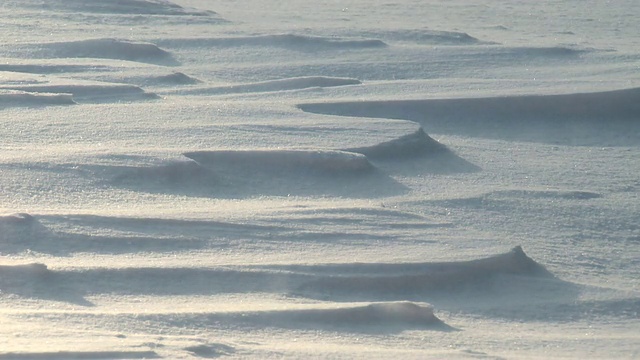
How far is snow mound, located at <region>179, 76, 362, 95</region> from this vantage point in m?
3.23

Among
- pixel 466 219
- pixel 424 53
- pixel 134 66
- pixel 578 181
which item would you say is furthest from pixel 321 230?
pixel 424 53

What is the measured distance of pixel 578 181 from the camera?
2713 mm

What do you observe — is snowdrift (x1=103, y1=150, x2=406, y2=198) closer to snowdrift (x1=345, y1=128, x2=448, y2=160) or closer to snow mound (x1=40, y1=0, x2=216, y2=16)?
snowdrift (x1=345, y1=128, x2=448, y2=160)

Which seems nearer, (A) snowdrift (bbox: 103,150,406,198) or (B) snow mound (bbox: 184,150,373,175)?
(A) snowdrift (bbox: 103,150,406,198)

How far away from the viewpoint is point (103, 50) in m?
3.57

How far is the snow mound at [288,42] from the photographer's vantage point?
379 cm

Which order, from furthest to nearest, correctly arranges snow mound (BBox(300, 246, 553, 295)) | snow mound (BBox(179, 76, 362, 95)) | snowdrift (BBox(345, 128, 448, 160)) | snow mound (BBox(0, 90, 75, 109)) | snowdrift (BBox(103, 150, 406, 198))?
snow mound (BBox(179, 76, 362, 95))
snow mound (BBox(0, 90, 75, 109))
snowdrift (BBox(345, 128, 448, 160))
snowdrift (BBox(103, 150, 406, 198))
snow mound (BBox(300, 246, 553, 295))

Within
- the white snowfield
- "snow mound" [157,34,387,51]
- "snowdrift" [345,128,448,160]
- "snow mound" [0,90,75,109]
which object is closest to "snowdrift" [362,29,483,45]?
the white snowfield

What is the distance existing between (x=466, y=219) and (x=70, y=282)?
0.95 metres

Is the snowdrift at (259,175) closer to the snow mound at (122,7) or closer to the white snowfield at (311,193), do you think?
the white snowfield at (311,193)

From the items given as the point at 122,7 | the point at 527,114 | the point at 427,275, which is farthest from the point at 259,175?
the point at 122,7

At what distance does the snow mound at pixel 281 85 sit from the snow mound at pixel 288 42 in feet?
1.44

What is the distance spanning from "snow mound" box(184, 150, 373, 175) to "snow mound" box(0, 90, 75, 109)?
1.96 feet

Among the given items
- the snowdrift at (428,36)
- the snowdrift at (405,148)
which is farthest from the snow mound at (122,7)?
the snowdrift at (405,148)
